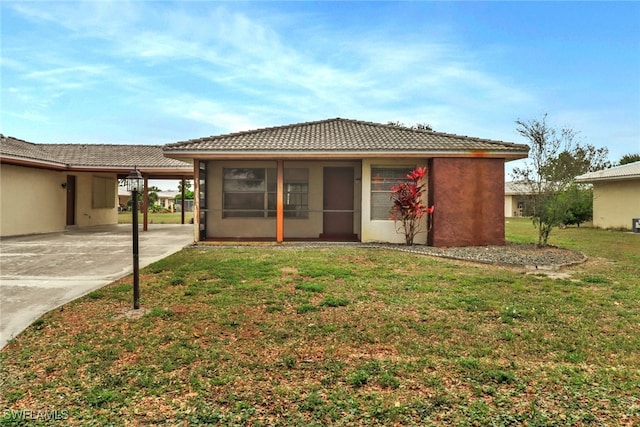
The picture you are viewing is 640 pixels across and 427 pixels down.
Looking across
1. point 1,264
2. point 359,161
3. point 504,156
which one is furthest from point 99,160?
point 504,156

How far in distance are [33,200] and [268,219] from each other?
966cm

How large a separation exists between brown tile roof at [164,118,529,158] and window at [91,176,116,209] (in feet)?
35.7

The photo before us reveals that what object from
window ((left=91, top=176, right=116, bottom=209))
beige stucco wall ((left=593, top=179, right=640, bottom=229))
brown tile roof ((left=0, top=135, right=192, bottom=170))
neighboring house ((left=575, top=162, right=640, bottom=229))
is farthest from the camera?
window ((left=91, top=176, right=116, bottom=209))

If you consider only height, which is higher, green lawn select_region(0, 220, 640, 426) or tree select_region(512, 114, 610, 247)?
tree select_region(512, 114, 610, 247)

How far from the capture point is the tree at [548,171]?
11.3 metres

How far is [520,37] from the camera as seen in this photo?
519 inches

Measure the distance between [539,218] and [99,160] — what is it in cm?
1765

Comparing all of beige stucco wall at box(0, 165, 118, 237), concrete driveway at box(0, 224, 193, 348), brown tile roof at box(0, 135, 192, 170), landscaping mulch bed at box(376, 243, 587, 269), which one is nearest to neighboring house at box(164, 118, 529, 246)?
landscaping mulch bed at box(376, 243, 587, 269)

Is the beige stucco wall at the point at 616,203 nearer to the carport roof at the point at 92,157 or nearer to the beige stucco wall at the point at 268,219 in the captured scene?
the beige stucco wall at the point at 268,219

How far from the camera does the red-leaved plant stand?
11.1 m

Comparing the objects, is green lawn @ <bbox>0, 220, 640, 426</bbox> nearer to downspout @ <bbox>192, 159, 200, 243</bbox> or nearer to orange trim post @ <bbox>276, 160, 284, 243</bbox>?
orange trim post @ <bbox>276, 160, 284, 243</bbox>

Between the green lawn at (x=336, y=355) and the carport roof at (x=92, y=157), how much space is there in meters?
11.1

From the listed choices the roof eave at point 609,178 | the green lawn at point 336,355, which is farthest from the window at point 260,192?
the roof eave at point 609,178

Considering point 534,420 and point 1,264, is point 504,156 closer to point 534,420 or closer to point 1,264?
point 534,420
